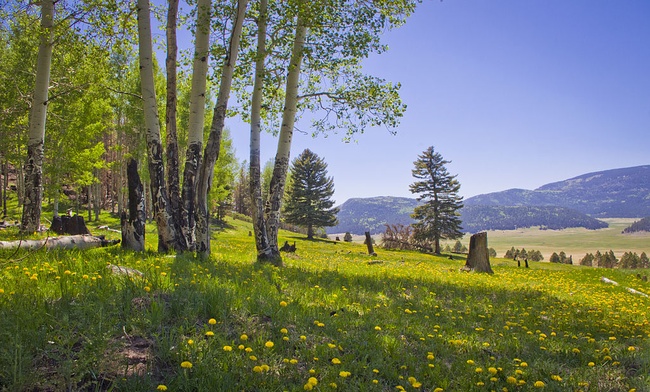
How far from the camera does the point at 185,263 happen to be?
753 cm

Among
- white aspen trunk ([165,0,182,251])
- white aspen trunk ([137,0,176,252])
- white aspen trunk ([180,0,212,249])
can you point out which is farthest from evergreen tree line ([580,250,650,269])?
white aspen trunk ([137,0,176,252])

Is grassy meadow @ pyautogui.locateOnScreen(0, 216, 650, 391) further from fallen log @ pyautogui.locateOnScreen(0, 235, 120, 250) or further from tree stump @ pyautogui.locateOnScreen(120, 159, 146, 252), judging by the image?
tree stump @ pyautogui.locateOnScreen(120, 159, 146, 252)

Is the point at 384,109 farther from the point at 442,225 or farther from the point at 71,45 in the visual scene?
the point at 442,225

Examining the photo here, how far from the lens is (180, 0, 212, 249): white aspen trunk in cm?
942

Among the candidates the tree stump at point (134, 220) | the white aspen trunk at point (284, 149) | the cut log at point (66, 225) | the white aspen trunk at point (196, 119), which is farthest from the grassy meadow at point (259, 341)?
the cut log at point (66, 225)

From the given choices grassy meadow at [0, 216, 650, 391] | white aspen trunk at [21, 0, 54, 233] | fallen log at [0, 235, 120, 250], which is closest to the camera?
grassy meadow at [0, 216, 650, 391]

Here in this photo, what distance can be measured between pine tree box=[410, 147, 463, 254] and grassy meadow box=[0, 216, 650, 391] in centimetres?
4834

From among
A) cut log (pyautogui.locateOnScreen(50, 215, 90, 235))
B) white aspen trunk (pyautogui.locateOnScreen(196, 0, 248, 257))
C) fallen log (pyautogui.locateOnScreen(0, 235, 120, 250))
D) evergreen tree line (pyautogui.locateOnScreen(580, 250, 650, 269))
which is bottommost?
→ evergreen tree line (pyautogui.locateOnScreen(580, 250, 650, 269))

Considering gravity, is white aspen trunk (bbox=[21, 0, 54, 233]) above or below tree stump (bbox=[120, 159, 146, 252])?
above

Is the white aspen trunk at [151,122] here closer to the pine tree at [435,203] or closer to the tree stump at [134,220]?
the tree stump at [134,220]

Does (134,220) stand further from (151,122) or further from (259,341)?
(259,341)

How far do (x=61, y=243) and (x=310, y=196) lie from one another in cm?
5055

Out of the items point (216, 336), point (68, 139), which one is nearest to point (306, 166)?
point (68, 139)

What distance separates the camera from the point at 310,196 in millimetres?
58438
